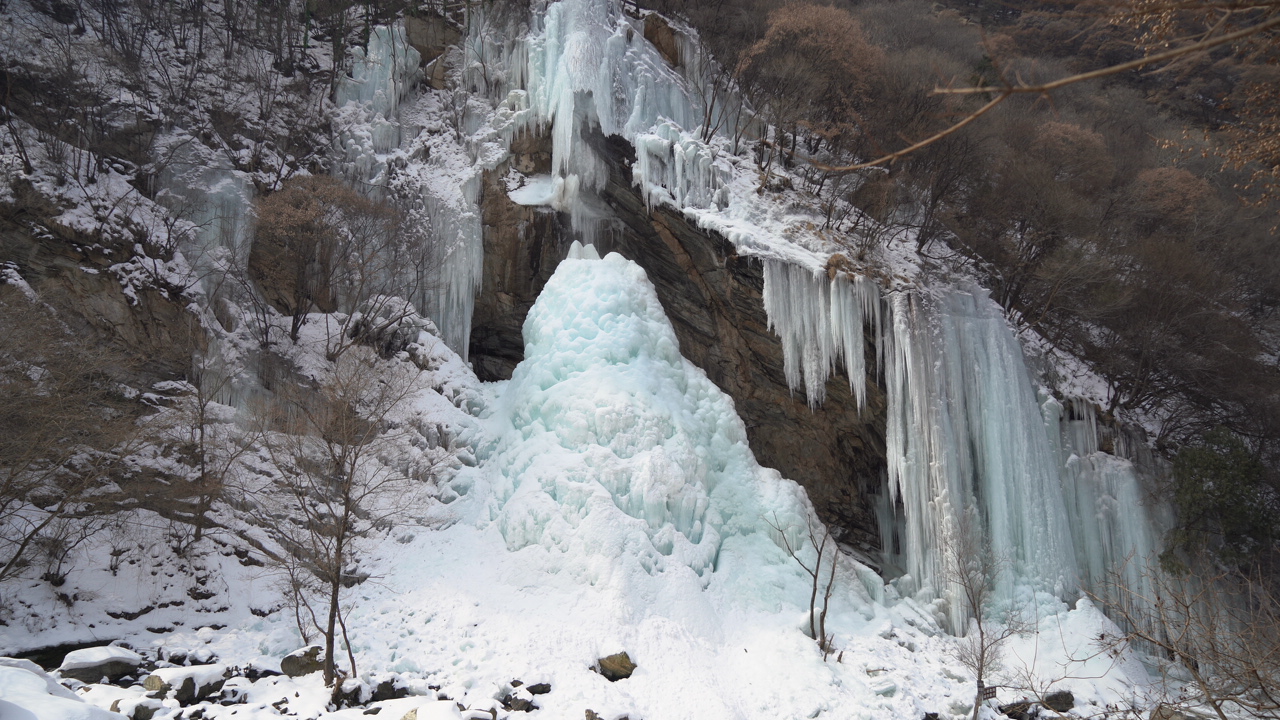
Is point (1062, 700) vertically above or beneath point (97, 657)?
beneath

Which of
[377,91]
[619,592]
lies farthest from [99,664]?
[377,91]

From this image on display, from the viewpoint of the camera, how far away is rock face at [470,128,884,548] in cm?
1416

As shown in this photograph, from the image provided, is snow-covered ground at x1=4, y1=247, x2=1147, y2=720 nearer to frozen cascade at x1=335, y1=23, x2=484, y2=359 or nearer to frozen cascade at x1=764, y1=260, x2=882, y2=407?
frozen cascade at x1=764, y1=260, x2=882, y2=407

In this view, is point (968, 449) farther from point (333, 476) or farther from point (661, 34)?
point (661, 34)

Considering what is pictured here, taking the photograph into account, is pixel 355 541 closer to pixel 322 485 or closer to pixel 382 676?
pixel 322 485

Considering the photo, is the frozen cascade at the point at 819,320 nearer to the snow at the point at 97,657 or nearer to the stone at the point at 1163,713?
the stone at the point at 1163,713

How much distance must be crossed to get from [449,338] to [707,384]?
6.45m

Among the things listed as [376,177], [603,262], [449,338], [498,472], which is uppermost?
[376,177]

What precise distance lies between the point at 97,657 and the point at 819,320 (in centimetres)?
1265

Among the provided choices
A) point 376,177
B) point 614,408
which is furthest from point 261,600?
point 376,177

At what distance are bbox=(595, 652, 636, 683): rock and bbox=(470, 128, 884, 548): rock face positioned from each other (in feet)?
19.3

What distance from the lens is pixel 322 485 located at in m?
12.0

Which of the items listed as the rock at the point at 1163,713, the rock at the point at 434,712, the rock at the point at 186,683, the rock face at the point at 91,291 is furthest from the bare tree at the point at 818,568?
the rock face at the point at 91,291

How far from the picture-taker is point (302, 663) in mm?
9250
